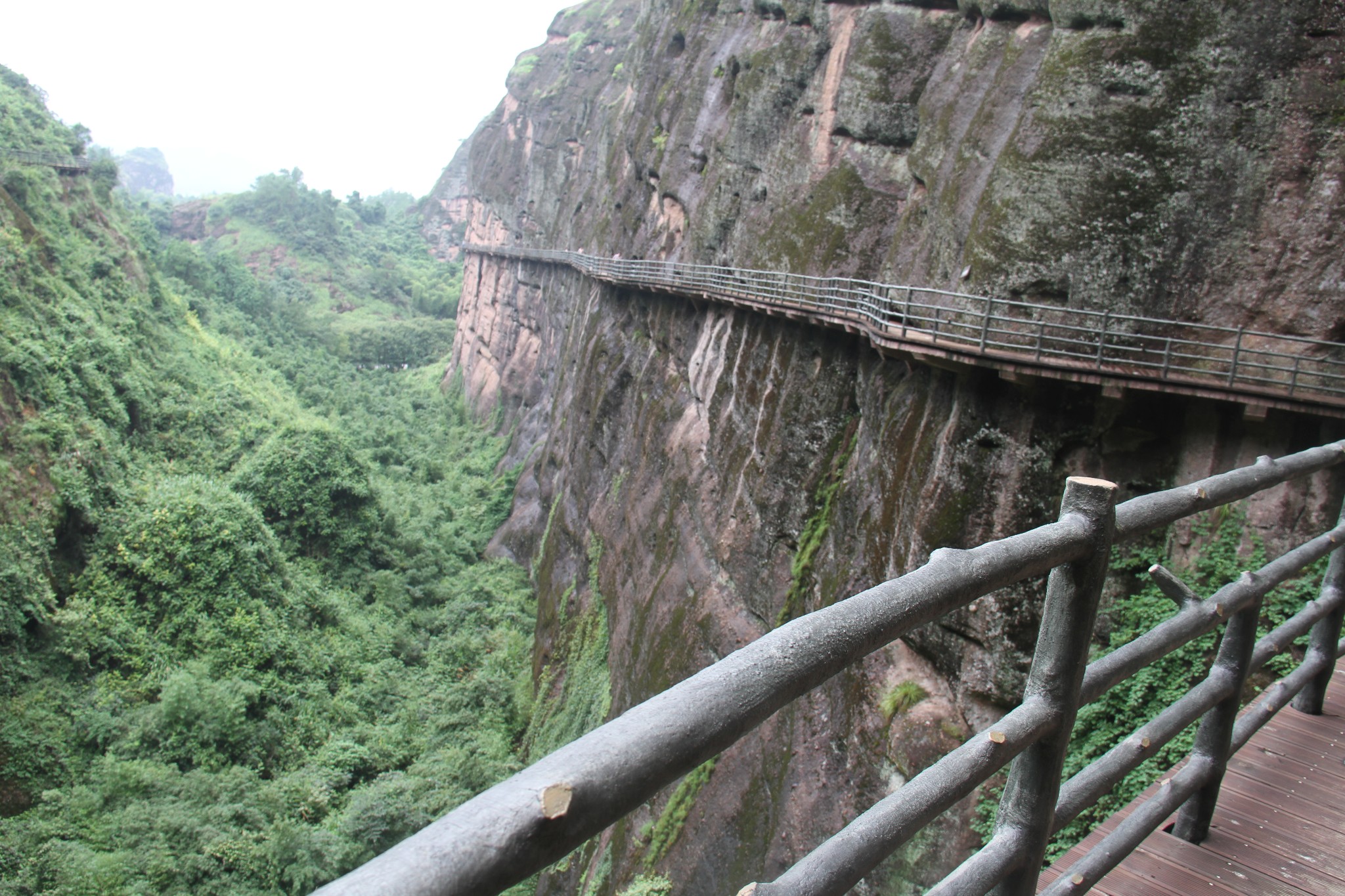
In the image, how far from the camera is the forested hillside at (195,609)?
1689cm

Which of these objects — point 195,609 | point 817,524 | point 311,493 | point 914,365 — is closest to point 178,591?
point 195,609

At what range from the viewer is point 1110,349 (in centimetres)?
1017

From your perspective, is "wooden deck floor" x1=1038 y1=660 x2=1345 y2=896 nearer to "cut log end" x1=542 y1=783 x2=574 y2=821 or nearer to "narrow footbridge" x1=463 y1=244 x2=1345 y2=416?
"cut log end" x1=542 y1=783 x2=574 y2=821

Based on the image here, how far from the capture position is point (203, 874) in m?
15.9

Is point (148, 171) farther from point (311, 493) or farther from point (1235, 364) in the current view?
point (1235, 364)

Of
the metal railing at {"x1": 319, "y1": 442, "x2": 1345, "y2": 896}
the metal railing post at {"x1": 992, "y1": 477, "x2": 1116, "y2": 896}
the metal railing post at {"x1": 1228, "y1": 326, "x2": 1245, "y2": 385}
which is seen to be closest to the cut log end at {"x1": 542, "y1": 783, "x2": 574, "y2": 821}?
the metal railing at {"x1": 319, "y1": 442, "x2": 1345, "y2": 896}

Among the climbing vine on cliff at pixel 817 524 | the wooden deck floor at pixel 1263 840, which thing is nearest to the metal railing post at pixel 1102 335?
the climbing vine on cliff at pixel 817 524

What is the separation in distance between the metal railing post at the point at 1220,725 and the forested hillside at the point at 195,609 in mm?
16314

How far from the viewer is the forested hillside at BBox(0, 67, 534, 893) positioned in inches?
665

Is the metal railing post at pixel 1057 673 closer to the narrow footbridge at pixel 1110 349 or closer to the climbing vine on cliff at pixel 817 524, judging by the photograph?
the narrow footbridge at pixel 1110 349

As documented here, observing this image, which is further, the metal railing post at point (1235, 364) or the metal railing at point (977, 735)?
the metal railing post at point (1235, 364)

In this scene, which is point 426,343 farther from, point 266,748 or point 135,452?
point 266,748

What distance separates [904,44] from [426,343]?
A: 6129 centimetres

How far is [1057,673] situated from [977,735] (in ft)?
1.13
